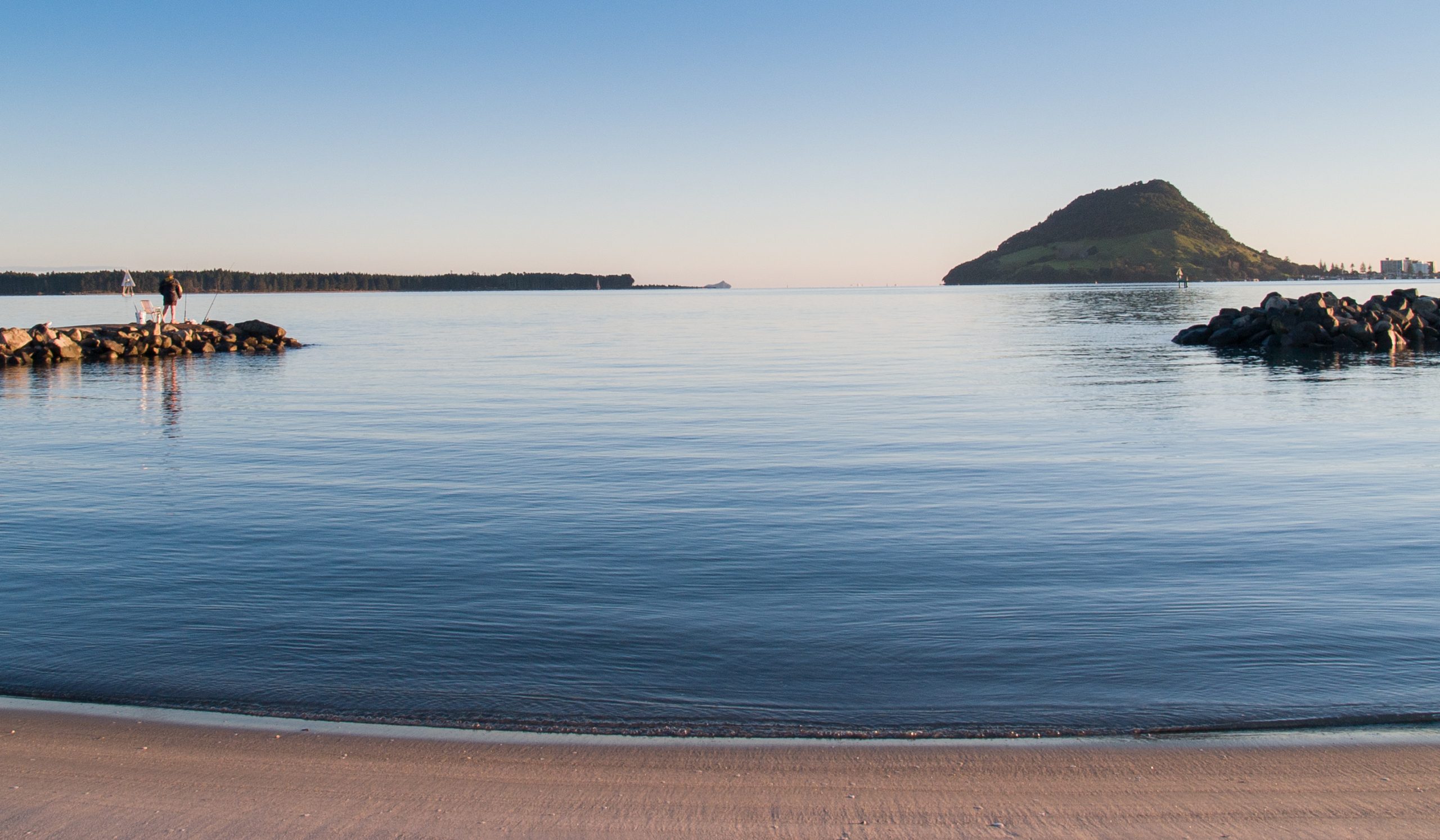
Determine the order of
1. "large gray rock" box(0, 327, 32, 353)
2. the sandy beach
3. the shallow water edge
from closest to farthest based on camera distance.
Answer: the sandy beach, the shallow water edge, "large gray rock" box(0, 327, 32, 353)

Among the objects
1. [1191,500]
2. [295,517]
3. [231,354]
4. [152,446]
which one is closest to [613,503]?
[295,517]

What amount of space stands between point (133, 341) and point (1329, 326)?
49240mm

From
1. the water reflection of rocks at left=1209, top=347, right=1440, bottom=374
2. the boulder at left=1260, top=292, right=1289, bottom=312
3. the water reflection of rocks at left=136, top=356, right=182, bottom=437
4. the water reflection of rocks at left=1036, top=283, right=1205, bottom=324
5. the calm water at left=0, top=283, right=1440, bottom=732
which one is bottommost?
the calm water at left=0, top=283, right=1440, bottom=732

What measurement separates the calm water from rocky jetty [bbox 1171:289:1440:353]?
71.0 feet

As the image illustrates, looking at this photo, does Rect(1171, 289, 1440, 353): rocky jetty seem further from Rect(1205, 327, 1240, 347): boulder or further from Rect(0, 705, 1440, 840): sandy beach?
Rect(0, 705, 1440, 840): sandy beach

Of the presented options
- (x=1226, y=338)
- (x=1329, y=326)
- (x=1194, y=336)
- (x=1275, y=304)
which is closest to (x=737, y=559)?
(x=1329, y=326)

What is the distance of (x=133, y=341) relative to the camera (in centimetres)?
4494

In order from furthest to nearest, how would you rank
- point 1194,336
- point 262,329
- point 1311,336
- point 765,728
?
point 262,329, point 1194,336, point 1311,336, point 765,728

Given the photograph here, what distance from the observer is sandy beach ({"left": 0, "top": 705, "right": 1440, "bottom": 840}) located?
193 inches

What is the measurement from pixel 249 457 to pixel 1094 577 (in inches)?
523

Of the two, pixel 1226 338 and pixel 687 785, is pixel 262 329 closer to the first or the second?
pixel 1226 338

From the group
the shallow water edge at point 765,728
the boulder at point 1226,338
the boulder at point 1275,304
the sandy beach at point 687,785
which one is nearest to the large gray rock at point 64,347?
the shallow water edge at point 765,728

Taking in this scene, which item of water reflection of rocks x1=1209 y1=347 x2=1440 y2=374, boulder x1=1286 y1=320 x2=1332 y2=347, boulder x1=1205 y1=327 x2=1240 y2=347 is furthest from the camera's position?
boulder x1=1205 y1=327 x2=1240 y2=347

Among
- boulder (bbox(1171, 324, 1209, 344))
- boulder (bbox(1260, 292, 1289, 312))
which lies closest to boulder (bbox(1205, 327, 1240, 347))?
boulder (bbox(1171, 324, 1209, 344))
